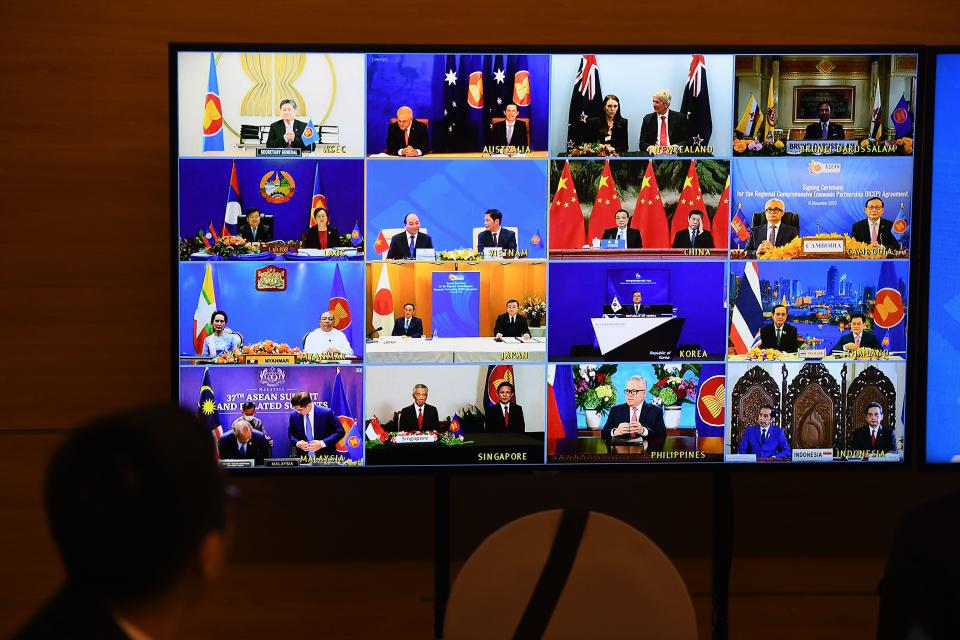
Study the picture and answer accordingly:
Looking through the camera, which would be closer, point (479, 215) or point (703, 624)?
point (479, 215)

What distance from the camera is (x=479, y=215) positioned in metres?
2.73

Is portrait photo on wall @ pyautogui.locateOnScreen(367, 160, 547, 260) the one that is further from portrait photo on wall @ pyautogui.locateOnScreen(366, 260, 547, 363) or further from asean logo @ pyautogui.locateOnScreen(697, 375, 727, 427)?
asean logo @ pyautogui.locateOnScreen(697, 375, 727, 427)

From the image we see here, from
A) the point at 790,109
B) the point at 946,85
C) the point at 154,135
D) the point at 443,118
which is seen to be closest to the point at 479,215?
the point at 443,118

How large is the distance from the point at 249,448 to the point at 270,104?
40.8 inches

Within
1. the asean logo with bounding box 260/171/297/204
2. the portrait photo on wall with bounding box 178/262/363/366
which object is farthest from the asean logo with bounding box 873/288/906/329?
the asean logo with bounding box 260/171/297/204

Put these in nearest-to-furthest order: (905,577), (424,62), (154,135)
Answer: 1. (905,577)
2. (424,62)
3. (154,135)

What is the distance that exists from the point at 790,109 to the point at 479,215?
100 centimetres

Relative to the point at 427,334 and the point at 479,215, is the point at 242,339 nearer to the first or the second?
the point at 427,334

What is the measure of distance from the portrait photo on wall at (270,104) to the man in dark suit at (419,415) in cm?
75

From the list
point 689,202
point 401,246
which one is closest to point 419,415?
point 401,246

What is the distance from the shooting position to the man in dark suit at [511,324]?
108 inches

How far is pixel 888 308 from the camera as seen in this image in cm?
276

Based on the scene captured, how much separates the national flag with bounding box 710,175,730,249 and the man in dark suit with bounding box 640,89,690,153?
7.7 inches

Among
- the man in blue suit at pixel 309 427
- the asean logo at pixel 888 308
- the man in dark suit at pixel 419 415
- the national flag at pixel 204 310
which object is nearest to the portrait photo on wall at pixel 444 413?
the man in dark suit at pixel 419 415
